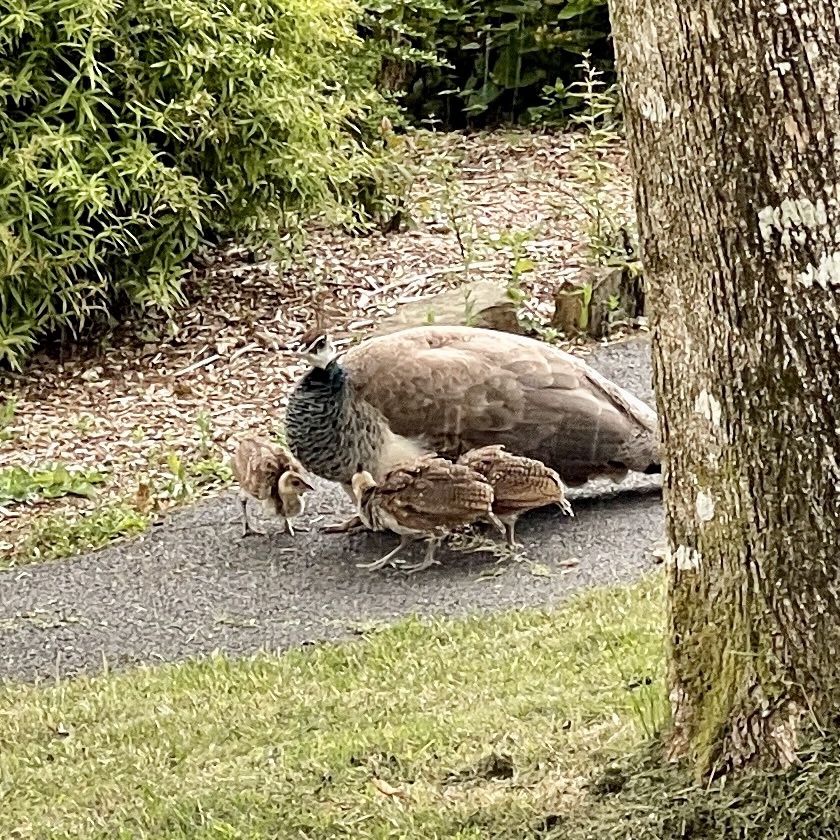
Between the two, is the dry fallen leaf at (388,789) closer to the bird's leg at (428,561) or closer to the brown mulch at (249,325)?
the bird's leg at (428,561)

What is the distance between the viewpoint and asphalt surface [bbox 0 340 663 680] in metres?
5.70

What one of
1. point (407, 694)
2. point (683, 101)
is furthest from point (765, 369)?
point (407, 694)

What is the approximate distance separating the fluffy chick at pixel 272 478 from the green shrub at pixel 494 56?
842cm

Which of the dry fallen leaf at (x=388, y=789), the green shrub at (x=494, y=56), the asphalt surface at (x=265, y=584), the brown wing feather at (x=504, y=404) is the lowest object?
the asphalt surface at (x=265, y=584)

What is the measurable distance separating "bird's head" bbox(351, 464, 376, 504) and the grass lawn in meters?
0.89

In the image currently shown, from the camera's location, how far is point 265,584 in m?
6.27

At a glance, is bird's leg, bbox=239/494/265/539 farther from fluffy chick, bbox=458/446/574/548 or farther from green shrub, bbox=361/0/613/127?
green shrub, bbox=361/0/613/127

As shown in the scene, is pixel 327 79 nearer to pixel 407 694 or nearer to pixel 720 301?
pixel 407 694

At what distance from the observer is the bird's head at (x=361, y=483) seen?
628 centimetres

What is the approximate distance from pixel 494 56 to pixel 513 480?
32.7 ft

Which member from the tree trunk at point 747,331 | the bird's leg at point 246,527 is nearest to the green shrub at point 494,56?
the bird's leg at point 246,527

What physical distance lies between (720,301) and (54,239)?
296 inches

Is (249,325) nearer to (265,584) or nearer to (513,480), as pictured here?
(265,584)

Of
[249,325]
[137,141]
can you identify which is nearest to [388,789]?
[137,141]
